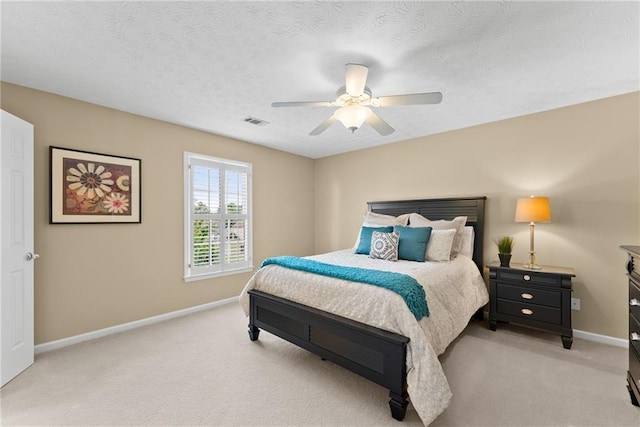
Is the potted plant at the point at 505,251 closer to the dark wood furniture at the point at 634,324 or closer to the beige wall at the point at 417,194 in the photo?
the beige wall at the point at 417,194

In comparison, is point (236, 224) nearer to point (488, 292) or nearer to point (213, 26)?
point (213, 26)

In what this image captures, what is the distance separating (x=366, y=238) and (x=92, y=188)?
10.7ft

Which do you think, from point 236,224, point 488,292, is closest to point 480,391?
point 488,292

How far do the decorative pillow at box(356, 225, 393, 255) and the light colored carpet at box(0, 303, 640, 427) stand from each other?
4.63ft

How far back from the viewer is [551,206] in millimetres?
3199

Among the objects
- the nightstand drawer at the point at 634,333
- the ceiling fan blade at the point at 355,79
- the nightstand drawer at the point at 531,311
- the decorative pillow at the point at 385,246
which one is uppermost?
the ceiling fan blade at the point at 355,79

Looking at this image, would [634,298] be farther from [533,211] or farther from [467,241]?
[467,241]

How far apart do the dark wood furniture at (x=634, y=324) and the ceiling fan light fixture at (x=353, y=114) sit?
2.06 m

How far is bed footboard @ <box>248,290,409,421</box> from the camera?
1815 millimetres

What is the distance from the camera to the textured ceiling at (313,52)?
5.51ft

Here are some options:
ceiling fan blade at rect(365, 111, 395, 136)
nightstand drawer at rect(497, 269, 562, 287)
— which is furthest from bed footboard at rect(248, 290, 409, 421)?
nightstand drawer at rect(497, 269, 562, 287)

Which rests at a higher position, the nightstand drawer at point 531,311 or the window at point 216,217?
the window at point 216,217

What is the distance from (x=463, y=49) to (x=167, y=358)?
11.9 feet

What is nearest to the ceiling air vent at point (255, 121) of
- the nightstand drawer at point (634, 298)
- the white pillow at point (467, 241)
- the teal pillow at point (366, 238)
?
the teal pillow at point (366, 238)
